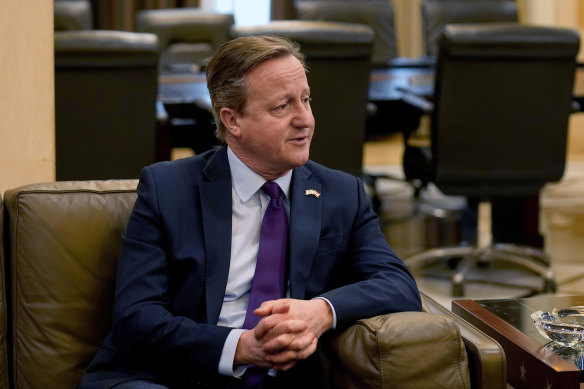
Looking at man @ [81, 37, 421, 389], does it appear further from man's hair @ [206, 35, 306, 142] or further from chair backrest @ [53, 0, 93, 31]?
chair backrest @ [53, 0, 93, 31]

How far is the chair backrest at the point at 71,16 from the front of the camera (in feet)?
18.2

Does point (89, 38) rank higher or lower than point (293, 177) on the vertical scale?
higher

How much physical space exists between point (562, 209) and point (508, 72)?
2110 millimetres

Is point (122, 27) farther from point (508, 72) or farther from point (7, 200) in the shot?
point (7, 200)

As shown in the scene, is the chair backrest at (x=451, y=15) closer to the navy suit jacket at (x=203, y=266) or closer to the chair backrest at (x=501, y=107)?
the chair backrest at (x=501, y=107)

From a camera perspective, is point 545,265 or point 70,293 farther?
point 545,265

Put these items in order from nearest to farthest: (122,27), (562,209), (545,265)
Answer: (545,265) → (562,209) → (122,27)

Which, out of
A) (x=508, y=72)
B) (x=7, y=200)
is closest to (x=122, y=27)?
(x=508, y=72)

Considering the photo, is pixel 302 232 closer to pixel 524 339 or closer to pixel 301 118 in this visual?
pixel 301 118

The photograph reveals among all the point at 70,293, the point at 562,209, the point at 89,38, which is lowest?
the point at 562,209

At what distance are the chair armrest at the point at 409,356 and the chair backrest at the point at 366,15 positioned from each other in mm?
3976

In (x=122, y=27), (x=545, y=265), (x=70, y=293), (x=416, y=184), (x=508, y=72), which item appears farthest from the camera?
(x=122, y=27)

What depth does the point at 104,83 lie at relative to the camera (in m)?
3.58

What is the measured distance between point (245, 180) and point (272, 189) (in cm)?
6
